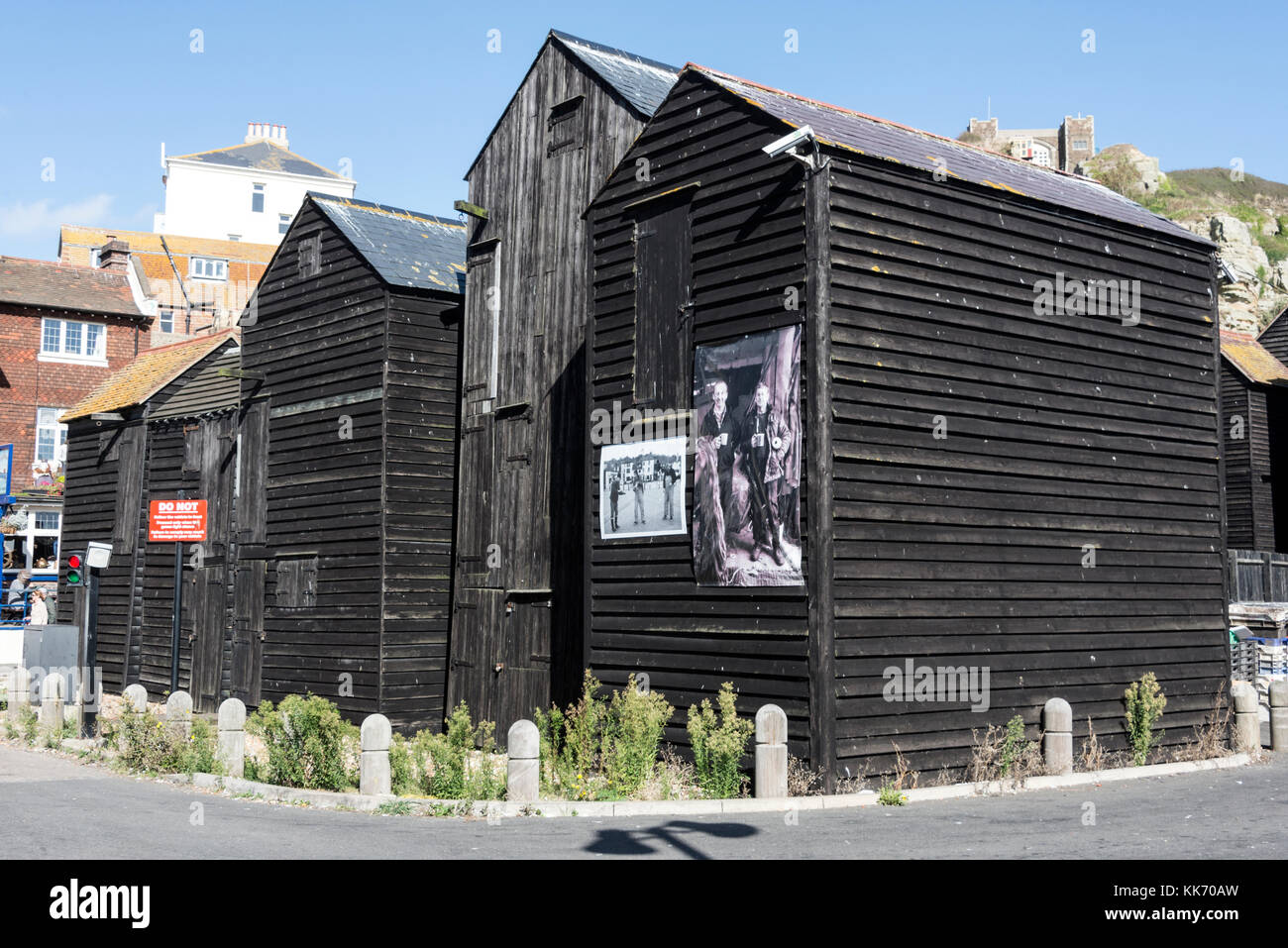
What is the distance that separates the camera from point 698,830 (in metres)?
10.5

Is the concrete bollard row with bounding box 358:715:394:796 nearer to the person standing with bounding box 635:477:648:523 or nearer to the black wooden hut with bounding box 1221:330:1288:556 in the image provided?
the person standing with bounding box 635:477:648:523

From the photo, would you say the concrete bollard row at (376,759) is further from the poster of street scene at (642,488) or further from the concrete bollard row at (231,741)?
the poster of street scene at (642,488)

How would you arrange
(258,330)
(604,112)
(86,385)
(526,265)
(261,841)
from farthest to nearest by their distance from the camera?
(86,385) < (258,330) < (526,265) < (604,112) < (261,841)

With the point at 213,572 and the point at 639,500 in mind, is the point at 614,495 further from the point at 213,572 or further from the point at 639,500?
the point at 213,572

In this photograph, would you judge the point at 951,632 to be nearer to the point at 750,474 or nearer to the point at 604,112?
the point at 750,474

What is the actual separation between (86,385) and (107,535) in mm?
17915

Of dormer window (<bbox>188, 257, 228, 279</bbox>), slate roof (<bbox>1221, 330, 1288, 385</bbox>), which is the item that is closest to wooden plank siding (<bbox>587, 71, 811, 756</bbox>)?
slate roof (<bbox>1221, 330, 1288, 385</bbox>)

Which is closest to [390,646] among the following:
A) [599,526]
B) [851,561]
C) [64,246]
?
[599,526]

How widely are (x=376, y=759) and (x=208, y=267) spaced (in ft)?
203

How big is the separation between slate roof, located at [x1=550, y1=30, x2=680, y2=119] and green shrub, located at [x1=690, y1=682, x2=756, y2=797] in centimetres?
922

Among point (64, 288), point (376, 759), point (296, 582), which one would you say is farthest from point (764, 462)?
point (64, 288)

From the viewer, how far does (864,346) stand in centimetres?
1319

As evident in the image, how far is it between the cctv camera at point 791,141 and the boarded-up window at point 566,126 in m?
6.69

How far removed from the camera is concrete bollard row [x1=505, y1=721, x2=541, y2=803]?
11805mm
